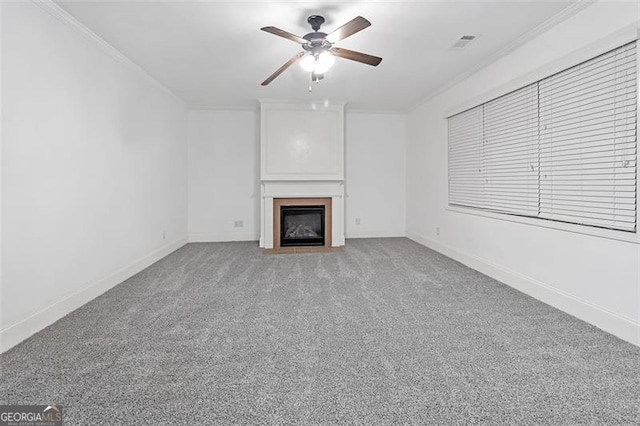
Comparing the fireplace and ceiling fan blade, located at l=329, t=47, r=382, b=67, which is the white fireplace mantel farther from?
ceiling fan blade, located at l=329, t=47, r=382, b=67

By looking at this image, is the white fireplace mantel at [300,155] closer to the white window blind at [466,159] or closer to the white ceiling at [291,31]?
the white ceiling at [291,31]

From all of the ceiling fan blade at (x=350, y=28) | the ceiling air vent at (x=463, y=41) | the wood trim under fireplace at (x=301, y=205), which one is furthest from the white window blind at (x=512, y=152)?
the wood trim under fireplace at (x=301, y=205)

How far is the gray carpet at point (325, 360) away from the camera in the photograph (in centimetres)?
152

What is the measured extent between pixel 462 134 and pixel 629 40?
7.51ft

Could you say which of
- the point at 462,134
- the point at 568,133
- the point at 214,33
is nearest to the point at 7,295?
the point at 214,33

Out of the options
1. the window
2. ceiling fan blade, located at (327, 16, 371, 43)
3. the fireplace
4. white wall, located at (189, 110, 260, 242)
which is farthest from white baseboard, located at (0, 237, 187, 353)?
the window

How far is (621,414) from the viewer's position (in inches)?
58.4

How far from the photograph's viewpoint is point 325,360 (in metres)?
1.96

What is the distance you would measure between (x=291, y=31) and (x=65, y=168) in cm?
227

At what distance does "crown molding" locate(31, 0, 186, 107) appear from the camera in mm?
2454

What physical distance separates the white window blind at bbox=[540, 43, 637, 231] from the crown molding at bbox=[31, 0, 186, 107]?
4.12m

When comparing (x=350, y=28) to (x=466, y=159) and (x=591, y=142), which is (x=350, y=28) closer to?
(x=591, y=142)

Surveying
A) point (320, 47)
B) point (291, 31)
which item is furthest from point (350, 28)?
point (291, 31)

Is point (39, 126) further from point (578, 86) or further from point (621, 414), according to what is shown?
point (578, 86)
